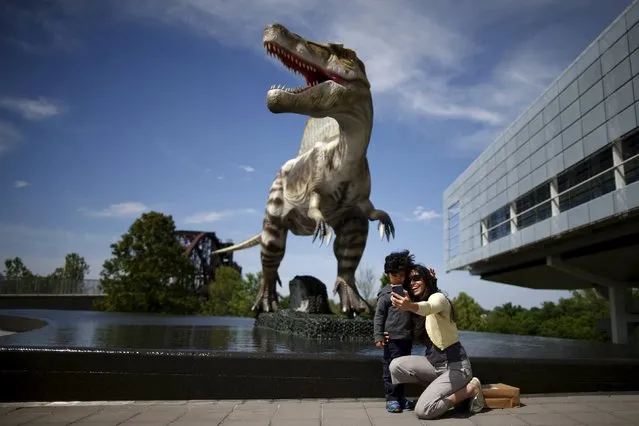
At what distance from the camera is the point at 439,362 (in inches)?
129

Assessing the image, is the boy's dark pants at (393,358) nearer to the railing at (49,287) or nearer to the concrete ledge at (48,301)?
the concrete ledge at (48,301)

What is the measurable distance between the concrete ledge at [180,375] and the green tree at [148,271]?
756 inches

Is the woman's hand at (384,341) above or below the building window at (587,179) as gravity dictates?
below

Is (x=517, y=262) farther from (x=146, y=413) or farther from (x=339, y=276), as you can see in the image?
(x=146, y=413)

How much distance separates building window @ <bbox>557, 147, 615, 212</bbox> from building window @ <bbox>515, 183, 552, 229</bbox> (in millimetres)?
738

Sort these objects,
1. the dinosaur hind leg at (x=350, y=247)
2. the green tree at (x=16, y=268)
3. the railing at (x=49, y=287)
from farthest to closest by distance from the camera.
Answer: the green tree at (x=16, y=268) < the railing at (x=49, y=287) < the dinosaur hind leg at (x=350, y=247)

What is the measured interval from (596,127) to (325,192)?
36.9 feet

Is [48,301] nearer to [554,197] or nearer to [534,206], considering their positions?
[534,206]

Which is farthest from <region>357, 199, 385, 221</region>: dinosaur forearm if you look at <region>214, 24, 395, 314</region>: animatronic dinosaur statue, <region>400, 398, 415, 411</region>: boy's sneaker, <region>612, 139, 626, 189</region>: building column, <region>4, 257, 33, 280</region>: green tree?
<region>4, 257, 33, 280</region>: green tree

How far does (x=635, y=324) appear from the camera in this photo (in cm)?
1520

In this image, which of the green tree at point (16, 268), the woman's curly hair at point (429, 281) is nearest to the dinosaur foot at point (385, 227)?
the woman's curly hair at point (429, 281)

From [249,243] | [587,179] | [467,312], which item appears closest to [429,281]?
[249,243]

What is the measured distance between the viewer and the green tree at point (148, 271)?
21.8 m

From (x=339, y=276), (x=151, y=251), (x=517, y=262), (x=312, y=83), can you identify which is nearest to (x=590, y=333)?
(x=517, y=262)
